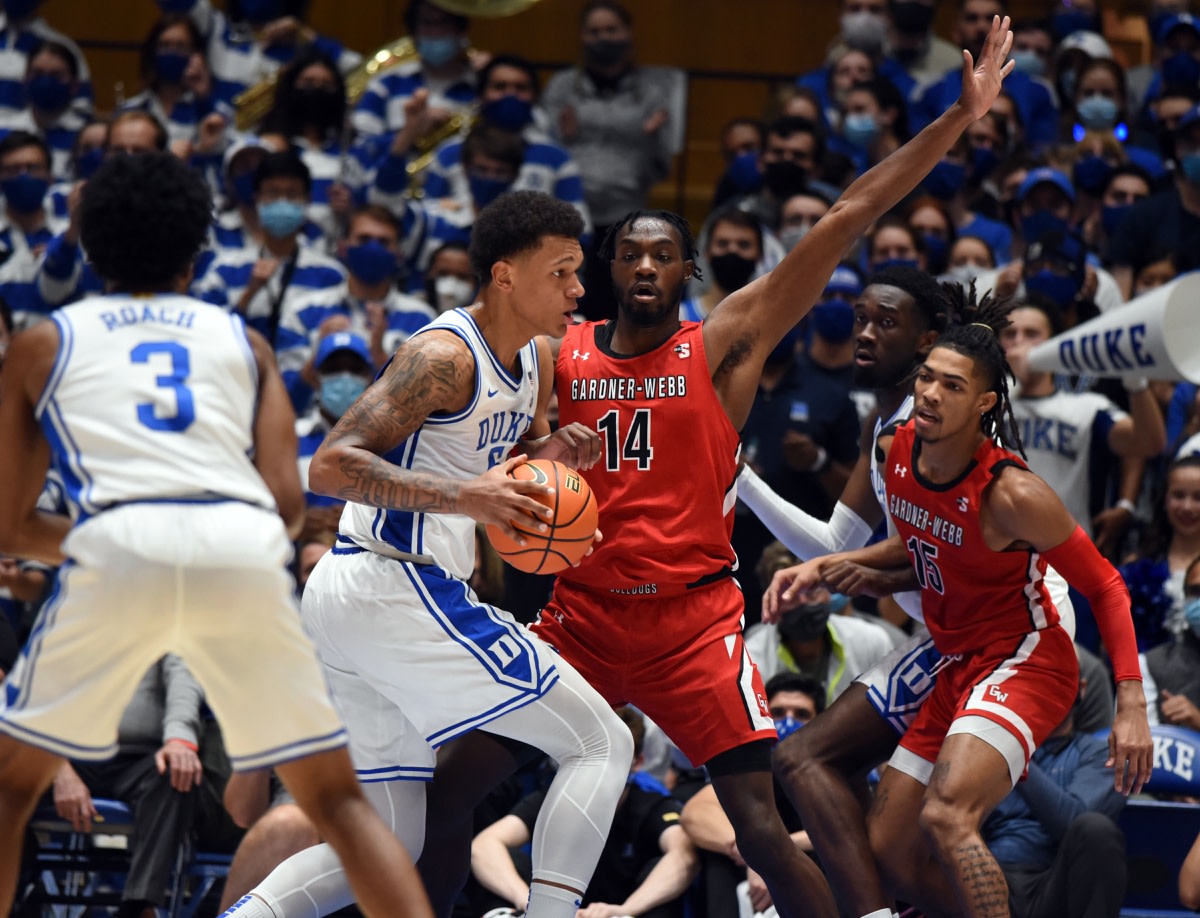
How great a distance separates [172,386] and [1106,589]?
292 cm

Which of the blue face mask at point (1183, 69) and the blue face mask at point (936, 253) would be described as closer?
the blue face mask at point (936, 253)

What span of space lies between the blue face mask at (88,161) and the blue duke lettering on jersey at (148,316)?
667cm

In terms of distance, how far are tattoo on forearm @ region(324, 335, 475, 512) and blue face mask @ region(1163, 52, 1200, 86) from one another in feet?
24.8

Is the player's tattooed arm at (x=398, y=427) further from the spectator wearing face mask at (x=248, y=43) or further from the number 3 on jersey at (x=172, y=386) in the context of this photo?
the spectator wearing face mask at (x=248, y=43)

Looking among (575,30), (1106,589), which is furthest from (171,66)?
(1106,589)

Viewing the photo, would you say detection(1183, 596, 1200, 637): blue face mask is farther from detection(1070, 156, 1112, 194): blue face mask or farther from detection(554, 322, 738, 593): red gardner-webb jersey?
detection(1070, 156, 1112, 194): blue face mask

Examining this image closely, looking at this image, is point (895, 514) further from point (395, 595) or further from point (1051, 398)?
point (1051, 398)

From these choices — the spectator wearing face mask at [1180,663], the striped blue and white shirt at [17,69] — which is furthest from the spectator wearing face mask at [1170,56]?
the striped blue and white shirt at [17,69]

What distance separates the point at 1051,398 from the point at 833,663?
6.12 feet

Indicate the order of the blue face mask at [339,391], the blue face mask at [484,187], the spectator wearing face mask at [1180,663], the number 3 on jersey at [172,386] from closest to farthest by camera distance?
1. the number 3 on jersey at [172,386]
2. the spectator wearing face mask at [1180,663]
3. the blue face mask at [339,391]
4. the blue face mask at [484,187]

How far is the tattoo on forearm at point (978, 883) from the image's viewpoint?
16.2ft

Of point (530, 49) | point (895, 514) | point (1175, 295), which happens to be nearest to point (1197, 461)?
point (1175, 295)

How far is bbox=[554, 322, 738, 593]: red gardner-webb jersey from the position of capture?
520 cm

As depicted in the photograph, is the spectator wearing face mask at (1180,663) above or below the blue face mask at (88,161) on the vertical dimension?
below
